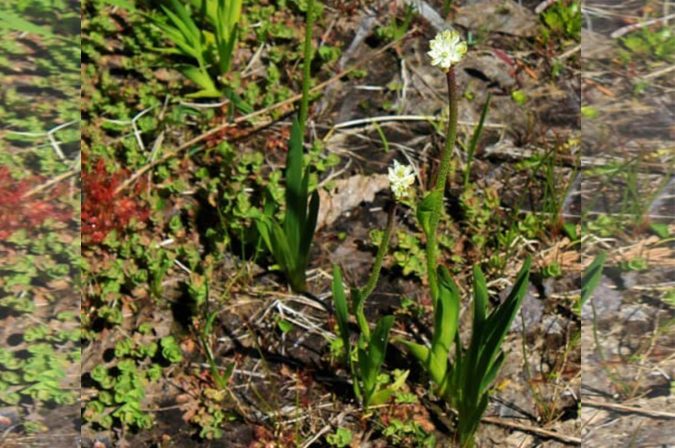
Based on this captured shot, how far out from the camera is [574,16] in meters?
3.37

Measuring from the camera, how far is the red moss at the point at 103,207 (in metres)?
2.77

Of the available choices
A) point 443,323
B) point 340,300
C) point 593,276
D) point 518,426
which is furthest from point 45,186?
point 518,426

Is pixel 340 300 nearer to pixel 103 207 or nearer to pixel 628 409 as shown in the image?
pixel 628 409

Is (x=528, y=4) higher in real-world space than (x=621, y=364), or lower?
higher

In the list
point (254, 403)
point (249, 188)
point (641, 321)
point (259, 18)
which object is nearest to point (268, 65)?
point (259, 18)

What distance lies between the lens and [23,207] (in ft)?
6.61

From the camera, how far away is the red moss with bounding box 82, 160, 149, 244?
277cm

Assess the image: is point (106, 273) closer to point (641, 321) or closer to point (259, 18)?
point (259, 18)

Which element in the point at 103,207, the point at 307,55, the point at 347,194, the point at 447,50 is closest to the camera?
the point at 447,50

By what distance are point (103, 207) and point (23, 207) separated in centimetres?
78

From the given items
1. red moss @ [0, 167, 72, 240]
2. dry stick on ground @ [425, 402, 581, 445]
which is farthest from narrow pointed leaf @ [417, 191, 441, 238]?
red moss @ [0, 167, 72, 240]

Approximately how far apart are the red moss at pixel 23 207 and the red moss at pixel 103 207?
26.6 inches

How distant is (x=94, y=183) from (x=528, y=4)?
1.56m

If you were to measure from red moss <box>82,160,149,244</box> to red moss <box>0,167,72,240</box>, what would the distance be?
676mm
